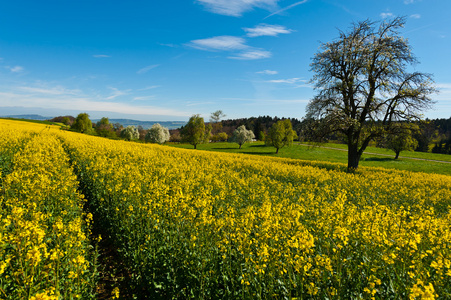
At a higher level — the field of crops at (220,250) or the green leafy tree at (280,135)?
the green leafy tree at (280,135)

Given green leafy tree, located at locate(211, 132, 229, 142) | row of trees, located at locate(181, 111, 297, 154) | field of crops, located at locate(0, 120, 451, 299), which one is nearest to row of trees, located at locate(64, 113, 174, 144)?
row of trees, located at locate(181, 111, 297, 154)

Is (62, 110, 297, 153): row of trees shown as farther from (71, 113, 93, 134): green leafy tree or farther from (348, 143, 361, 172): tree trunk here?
(348, 143, 361, 172): tree trunk

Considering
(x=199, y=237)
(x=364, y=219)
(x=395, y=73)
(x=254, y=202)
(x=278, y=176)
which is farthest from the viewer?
(x=395, y=73)

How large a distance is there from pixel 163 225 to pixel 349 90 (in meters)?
23.1

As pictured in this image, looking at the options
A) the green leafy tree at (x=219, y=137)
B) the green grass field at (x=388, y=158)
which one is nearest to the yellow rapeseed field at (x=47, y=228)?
the green grass field at (x=388, y=158)

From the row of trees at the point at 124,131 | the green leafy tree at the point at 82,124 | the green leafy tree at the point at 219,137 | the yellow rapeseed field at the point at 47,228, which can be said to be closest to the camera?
the yellow rapeseed field at the point at 47,228

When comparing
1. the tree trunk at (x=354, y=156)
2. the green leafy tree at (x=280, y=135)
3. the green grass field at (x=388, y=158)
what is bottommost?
the green grass field at (x=388, y=158)

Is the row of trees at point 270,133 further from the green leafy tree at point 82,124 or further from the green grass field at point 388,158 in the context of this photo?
the green leafy tree at point 82,124

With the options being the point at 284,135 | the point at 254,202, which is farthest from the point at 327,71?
the point at 284,135

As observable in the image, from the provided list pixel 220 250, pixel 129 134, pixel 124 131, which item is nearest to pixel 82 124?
pixel 124 131

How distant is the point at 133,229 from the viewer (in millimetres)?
5938

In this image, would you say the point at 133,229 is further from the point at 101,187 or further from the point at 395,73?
A: the point at 395,73

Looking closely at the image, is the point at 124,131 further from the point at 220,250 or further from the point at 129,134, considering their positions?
the point at 220,250

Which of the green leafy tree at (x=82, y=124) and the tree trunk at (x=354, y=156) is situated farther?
the green leafy tree at (x=82, y=124)
